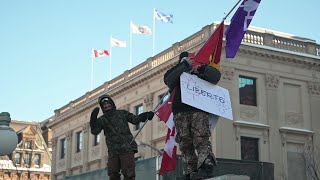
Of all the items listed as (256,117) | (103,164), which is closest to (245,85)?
(256,117)

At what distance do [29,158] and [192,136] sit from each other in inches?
2440

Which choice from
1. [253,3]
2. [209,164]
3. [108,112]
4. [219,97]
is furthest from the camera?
[253,3]

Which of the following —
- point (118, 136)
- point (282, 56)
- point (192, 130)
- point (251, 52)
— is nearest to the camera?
point (192, 130)

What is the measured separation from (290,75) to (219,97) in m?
28.6

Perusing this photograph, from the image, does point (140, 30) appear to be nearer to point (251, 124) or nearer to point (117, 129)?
point (251, 124)

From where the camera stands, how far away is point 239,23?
31.7 feet

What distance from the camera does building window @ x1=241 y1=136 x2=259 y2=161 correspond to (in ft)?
111

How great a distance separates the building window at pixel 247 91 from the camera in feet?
113

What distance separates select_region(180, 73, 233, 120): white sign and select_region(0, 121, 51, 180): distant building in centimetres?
5874

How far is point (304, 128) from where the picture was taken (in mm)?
35875

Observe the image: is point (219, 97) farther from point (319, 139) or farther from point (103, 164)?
point (103, 164)

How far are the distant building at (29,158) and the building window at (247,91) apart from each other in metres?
36.6

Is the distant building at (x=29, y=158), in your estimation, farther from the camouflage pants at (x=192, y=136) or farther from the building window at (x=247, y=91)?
the camouflage pants at (x=192, y=136)

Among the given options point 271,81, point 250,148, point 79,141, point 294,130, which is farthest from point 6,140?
point 79,141
